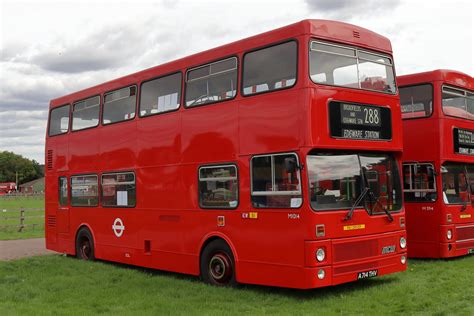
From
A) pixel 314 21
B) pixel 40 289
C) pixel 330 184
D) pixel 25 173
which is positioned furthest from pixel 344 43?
pixel 25 173

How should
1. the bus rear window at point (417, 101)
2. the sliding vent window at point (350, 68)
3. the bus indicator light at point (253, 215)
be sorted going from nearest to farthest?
the sliding vent window at point (350, 68) < the bus indicator light at point (253, 215) < the bus rear window at point (417, 101)

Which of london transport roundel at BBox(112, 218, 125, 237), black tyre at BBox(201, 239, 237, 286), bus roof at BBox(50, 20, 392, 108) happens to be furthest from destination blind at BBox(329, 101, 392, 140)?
london transport roundel at BBox(112, 218, 125, 237)

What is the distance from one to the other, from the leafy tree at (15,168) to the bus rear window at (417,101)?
124m

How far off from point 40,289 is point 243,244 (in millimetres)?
3723

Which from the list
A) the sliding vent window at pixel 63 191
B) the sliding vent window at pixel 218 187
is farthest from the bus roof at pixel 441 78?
the sliding vent window at pixel 63 191

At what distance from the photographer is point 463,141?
531 inches

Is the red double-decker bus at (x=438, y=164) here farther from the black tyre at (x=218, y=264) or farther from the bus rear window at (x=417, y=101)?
the black tyre at (x=218, y=264)

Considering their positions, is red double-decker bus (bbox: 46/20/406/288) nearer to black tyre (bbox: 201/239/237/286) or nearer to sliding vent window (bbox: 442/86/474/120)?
black tyre (bbox: 201/239/237/286)

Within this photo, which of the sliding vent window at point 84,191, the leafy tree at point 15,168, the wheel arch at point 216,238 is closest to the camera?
the wheel arch at point 216,238

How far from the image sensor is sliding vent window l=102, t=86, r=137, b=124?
13.3m

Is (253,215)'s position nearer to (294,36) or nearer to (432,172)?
(294,36)

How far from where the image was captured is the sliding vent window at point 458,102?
13.3 metres

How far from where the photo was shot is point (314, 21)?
928 cm

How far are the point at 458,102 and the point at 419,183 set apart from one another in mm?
2145
